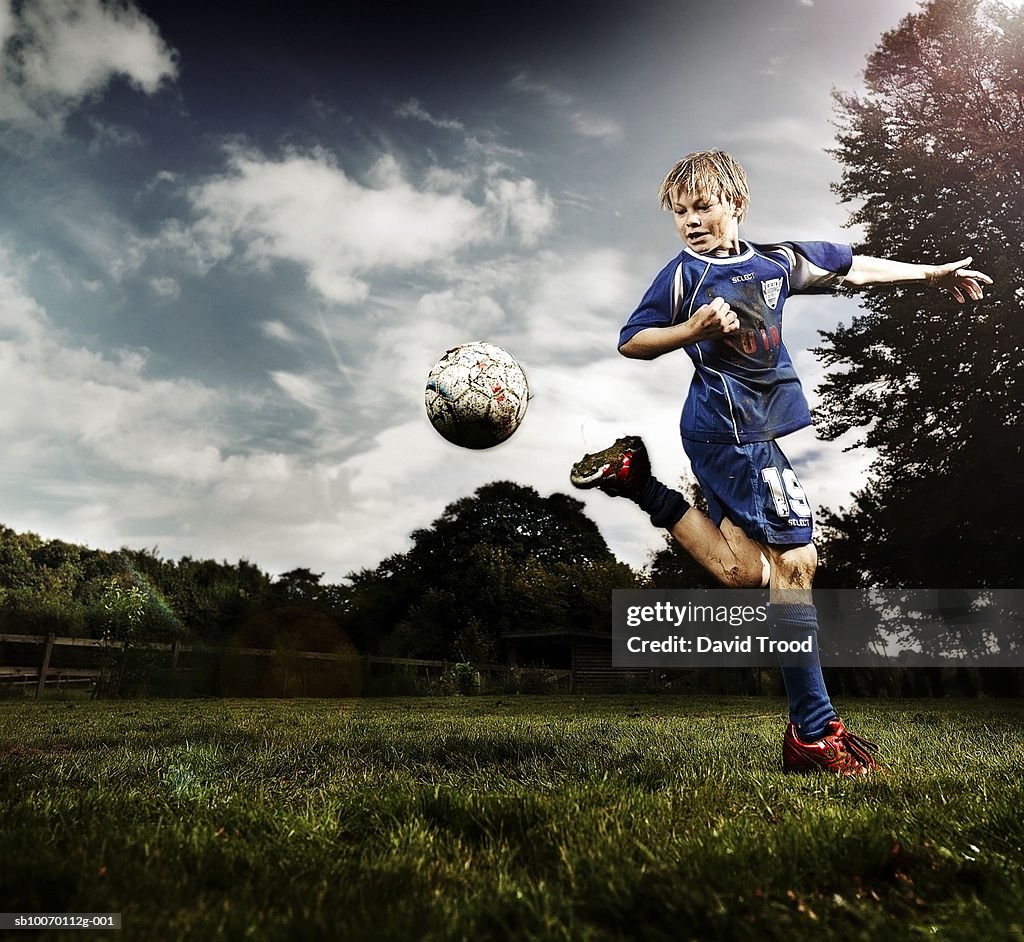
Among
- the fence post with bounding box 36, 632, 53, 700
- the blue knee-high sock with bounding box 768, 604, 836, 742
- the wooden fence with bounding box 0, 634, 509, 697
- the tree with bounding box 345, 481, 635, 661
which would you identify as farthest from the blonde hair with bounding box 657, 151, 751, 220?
the tree with bounding box 345, 481, 635, 661

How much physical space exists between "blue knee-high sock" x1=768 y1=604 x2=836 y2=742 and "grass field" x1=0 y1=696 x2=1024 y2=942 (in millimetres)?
346

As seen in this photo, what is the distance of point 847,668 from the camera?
934 inches

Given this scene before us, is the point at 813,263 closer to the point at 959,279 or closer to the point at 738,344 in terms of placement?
the point at 738,344

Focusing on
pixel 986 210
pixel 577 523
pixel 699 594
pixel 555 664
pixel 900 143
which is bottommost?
pixel 555 664

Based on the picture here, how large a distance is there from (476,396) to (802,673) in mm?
2630

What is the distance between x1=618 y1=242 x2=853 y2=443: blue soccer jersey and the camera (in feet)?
15.3

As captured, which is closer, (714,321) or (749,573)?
(714,321)

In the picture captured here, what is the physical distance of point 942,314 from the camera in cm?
1745

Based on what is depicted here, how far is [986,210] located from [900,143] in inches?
108

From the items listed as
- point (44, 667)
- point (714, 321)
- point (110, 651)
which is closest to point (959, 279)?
point (714, 321)

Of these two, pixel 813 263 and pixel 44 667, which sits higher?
pixel 813 263

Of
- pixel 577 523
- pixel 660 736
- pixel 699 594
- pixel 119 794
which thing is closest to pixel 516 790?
pixel 119 794

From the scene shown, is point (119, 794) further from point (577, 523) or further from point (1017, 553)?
point (577, 523)

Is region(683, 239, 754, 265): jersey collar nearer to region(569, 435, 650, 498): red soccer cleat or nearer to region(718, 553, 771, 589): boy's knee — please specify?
region(569, 435, 650, 498): red soccer cleat
